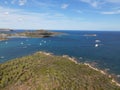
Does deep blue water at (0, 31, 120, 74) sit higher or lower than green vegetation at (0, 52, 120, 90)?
lower

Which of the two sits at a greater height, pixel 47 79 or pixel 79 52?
pixel 47 79

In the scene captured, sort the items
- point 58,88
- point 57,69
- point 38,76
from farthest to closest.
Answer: point 57,69 < point 38,76 < point 58,88

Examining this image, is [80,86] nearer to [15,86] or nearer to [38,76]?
[38,76]

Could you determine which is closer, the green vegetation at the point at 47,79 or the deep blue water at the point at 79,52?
the green vegetation at the point at 47,79

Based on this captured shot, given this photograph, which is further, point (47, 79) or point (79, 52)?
point (79, 52)

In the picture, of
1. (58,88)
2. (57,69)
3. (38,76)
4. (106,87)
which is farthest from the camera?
(57,69)

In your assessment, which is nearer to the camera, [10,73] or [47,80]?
[47,80]

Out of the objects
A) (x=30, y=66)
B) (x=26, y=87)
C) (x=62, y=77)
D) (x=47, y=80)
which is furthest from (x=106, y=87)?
(x=30, y=66)

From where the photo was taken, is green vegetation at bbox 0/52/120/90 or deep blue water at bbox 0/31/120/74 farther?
deep blue water at bbox 0/31/120/74

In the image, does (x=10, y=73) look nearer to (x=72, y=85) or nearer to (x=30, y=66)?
(x=30, y=66)

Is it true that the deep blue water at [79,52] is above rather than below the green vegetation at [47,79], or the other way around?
below
